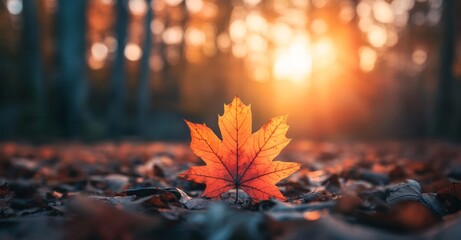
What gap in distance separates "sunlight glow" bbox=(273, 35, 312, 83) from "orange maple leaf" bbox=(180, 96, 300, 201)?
16.1m

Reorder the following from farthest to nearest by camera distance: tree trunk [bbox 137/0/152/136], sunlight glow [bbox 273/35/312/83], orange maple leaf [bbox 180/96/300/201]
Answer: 1. sunlight glow [bbox 273/35/312/83]
2. tree trunk [bbox 137/0/152/136]
3. orange maple leaf [bbox 180/96/300/201]

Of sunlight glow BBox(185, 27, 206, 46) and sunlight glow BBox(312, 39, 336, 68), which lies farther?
sunlight glow BBox(185, 27, 206, 46)

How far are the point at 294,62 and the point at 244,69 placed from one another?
18.5 feet

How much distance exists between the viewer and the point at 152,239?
1086mm

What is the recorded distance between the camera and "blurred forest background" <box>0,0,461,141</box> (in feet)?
39.2

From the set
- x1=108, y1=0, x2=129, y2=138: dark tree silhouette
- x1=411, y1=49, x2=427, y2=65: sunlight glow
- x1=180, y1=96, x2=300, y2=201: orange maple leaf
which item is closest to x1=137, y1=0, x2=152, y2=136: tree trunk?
x1=108, y1=0, x2=129, y2=138: dark tree silhouette

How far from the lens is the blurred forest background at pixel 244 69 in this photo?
12.0 meters

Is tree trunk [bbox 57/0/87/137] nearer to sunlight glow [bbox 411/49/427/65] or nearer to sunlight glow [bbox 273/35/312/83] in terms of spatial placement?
sunlight glow [bbox 273/35/312/83]

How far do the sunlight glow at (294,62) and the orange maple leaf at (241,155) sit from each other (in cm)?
1605

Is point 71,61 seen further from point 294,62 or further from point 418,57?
point 418,57

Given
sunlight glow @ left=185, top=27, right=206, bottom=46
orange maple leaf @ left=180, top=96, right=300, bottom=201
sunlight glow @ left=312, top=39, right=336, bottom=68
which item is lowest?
orange maple leaf @ left=180, top=96, right=300, bottom=201

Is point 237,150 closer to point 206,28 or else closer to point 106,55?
point 206,28

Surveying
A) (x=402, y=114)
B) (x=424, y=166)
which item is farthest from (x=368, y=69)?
(x=424, y=166)

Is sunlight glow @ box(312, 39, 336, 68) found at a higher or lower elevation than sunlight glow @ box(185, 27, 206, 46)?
lower
